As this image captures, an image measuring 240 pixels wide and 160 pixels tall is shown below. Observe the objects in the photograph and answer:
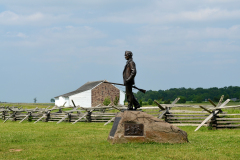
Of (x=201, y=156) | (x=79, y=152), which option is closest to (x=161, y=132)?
(x=201, y=156)

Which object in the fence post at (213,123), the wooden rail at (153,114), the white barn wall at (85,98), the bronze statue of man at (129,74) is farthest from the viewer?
the white barn wall at (85,98)

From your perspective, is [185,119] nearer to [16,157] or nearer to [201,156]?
[201,156]

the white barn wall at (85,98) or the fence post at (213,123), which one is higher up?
the white barn wall at (85,98)

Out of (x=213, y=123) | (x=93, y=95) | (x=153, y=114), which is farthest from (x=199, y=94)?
(x=213, y=123)

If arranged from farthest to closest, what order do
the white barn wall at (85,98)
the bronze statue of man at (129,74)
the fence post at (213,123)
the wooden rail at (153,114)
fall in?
the white barn wall at (85,98), the wooden rail at (153,114), the fence post at (213,123), the bronze statue of man at (129,74)

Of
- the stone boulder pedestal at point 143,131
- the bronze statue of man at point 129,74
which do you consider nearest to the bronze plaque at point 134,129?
the stone boulder pedestal at point 143,131

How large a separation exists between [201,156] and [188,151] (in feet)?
2.29

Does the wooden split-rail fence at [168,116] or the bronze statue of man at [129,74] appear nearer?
the bronze statue of man at [129,74]

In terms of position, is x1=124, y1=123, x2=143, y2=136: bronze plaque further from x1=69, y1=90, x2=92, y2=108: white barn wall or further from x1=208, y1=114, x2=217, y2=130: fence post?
x1=69, y1=90, x2=92, y2=108: white barn wall

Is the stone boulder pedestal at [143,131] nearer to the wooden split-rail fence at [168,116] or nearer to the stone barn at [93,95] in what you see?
the wooden split-rail fence at [168,116]

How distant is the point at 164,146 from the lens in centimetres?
934

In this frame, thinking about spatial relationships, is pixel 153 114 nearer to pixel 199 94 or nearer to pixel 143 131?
pixel 143 131

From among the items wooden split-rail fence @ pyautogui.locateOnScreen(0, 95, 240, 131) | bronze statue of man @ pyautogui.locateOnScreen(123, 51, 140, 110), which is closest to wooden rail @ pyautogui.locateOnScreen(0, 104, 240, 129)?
wooden split-rail fence @ pyautogui.locateOnScreen(0, 95, 240, 131)

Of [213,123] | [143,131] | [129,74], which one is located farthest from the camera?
[213,123]
